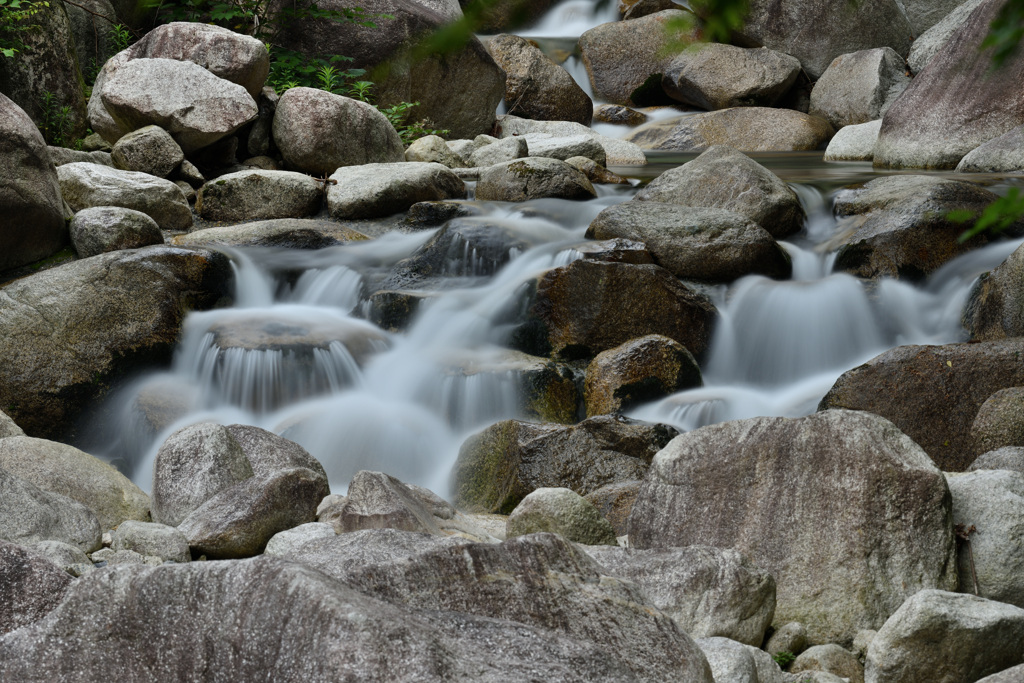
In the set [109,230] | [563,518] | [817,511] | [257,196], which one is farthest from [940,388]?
[257,196]

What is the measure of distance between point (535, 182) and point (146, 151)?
4.09 meters

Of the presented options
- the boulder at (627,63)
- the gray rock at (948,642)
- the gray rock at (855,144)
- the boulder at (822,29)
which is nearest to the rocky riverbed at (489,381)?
the gray rock at (948,642)

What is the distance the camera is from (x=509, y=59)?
16.0 metres

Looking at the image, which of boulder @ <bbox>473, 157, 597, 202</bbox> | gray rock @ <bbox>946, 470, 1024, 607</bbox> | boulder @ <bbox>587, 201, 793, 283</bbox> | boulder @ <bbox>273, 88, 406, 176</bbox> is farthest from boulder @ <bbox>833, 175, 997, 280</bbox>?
boulder @ <bbox>273, 88, 406, 176</bbox>

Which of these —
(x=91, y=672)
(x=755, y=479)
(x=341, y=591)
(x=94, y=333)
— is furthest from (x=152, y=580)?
(x=94, y=333)

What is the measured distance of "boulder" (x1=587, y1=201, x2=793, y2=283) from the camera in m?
7.65

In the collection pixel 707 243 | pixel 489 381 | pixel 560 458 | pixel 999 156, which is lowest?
pixel 489 381

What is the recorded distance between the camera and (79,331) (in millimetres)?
6469

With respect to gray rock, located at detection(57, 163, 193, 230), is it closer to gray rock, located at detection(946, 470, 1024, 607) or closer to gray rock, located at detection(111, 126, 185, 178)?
gray rock, located at detection(111, 126, 185, 178)

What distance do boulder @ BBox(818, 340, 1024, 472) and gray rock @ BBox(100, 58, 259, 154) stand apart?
7.52 meters

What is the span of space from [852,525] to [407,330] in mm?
4563

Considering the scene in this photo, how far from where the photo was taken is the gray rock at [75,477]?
4.66 metres

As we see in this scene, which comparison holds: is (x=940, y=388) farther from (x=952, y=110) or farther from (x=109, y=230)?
(x=952, y=110)

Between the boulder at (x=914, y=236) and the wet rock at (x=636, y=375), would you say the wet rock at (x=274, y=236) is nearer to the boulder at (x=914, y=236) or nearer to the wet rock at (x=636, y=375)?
the wet rock at (x=636, y=375)
